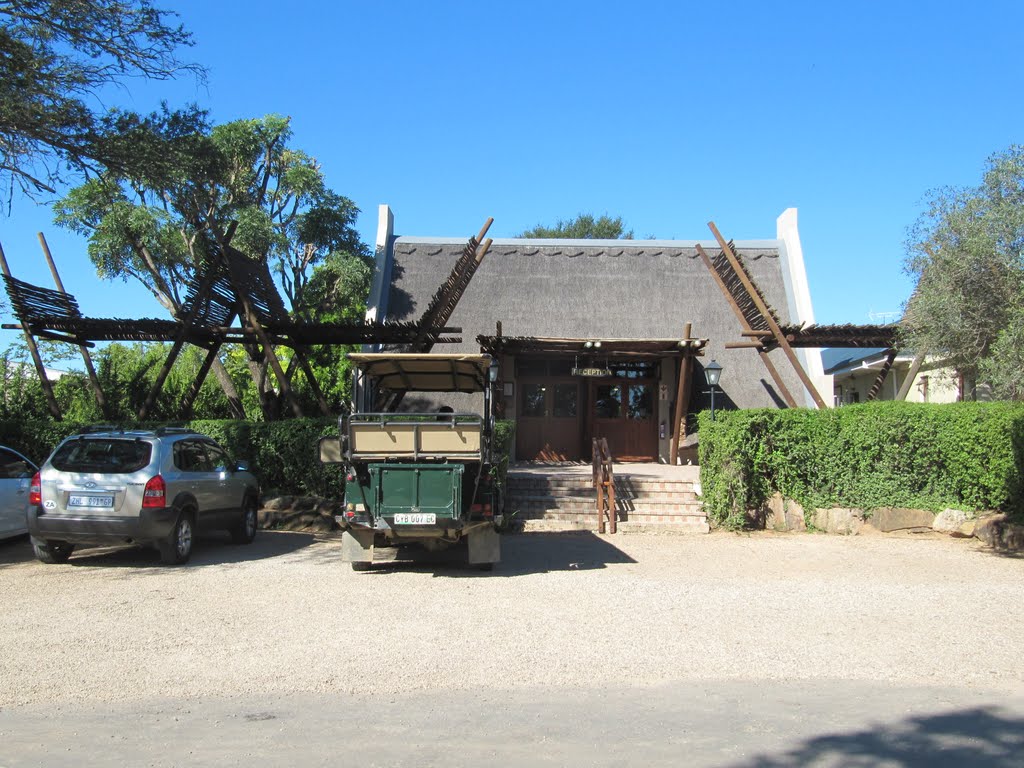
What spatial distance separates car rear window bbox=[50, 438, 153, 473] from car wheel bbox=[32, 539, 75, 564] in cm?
105

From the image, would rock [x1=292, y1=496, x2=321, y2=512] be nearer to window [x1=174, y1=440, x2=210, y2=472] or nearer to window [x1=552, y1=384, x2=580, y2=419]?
window [x1=174, y1=440, x2=210, y2=472]

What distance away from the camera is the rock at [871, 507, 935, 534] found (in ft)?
41.3

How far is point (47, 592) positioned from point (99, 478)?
62.0 inches

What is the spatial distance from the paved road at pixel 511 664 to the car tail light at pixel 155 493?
32.0 inches

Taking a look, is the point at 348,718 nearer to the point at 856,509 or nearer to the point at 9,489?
the point at 9,489

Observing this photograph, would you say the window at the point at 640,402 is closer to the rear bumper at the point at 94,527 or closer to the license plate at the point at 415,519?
the license plate at the point at 415,519

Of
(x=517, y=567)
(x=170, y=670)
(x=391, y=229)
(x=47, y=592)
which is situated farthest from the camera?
(x=391, y=229)

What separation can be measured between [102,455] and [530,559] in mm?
5538

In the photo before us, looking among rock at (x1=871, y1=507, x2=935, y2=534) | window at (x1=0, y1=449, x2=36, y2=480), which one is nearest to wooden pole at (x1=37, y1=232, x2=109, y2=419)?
window at (x1=0, y1=449, x2=36, y2=480)

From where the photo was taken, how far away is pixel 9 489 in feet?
36.1

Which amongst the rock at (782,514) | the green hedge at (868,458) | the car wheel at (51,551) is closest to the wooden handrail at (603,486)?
the green hedge at (868,458)

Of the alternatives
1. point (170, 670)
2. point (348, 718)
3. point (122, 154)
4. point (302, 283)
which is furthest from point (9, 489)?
point (302, 283)

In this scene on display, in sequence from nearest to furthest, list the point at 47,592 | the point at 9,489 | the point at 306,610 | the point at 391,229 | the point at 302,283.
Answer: the point at 306,610 → the point at 47,592 → the point at 9,489 → the point at 391,229 → the point at 302,283

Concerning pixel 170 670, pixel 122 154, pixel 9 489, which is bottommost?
pixel 170 670
